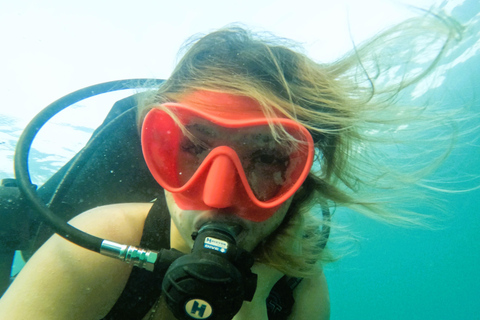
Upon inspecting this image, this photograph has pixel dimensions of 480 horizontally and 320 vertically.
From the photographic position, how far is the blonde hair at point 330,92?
181 centimetres

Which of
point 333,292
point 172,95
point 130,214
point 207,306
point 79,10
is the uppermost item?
point 79,10

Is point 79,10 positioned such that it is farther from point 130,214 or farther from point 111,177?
point 130,214

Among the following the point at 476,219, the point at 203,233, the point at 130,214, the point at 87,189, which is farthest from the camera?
the point at 476,219

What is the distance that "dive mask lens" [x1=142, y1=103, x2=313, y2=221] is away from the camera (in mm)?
1484

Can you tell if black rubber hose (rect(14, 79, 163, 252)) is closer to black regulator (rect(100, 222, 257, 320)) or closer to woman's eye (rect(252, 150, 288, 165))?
black regulator (rect(100, 222, 257, 320))

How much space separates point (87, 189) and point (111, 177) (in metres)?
0.23

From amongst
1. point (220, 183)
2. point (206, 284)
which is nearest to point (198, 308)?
point (206, 284)

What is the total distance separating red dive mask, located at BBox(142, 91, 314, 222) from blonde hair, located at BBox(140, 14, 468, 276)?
139 mm

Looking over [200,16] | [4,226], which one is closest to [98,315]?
[4,226]

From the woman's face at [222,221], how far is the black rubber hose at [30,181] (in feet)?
1.44

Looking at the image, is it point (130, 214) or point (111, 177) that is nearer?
point (130, 214)

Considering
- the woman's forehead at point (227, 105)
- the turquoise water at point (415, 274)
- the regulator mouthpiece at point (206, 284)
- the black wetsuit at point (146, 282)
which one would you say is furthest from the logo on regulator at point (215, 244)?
the turquoise water at point (415, 274)

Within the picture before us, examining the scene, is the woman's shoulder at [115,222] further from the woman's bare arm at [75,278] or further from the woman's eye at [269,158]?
the woman's eye at [269,158]

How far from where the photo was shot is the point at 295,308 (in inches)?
110
